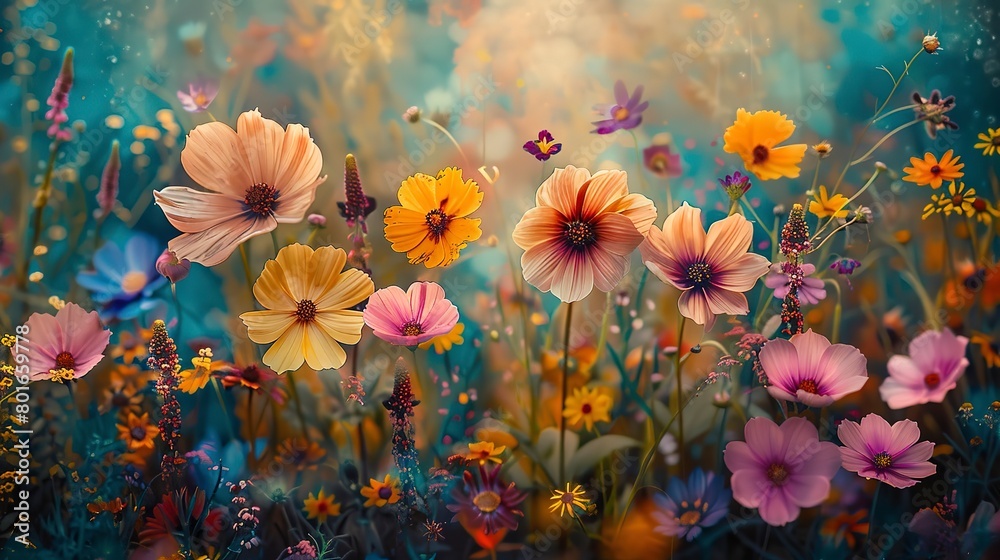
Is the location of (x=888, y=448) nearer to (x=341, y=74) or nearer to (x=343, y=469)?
(x=343, y=469)

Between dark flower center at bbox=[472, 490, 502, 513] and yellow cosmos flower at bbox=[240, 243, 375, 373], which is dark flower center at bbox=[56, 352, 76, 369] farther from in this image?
dark flower center at bbox=[472, 490, 502, 513]

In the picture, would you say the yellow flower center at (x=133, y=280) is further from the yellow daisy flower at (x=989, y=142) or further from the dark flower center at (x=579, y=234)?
the yellow daisy flower at (x=989, y=142)

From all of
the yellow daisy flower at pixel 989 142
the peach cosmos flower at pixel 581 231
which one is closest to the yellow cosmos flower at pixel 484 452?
the peach cosmos flower at pixel 581 231

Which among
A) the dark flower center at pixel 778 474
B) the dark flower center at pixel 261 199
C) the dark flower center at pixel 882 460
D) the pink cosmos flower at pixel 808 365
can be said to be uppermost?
the dark flower center at pixel 261 199

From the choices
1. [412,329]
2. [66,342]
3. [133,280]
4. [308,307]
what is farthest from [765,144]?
[66,342]

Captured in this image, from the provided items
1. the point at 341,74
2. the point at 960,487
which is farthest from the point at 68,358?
the point at 960,487
